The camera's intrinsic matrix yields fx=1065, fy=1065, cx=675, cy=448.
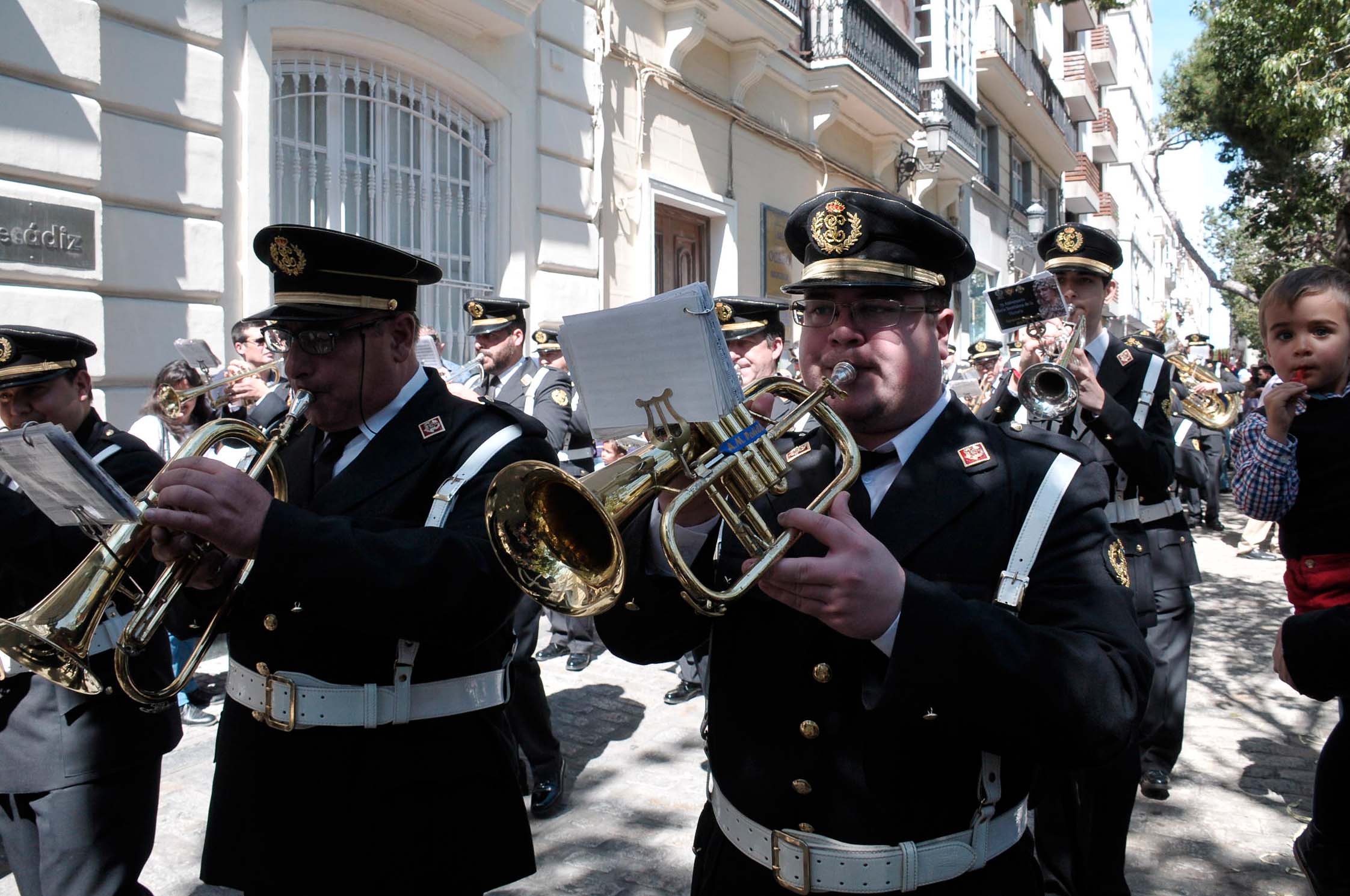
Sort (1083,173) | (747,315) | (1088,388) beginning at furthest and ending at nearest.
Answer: (1083,173) < (747,315) < (1088,388)

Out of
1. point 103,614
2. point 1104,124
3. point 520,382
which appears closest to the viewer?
point 103,614

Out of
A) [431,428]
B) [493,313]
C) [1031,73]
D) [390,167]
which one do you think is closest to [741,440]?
[431,428]

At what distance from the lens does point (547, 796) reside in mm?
4645

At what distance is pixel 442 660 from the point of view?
8.30 feet

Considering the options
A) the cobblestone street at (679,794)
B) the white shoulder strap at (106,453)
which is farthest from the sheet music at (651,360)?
the cobblestone street at (679,794)

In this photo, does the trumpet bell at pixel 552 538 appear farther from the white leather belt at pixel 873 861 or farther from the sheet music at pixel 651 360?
the white leather belt at pixel 873 861

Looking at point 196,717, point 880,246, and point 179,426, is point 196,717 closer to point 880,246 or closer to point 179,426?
point 179,426

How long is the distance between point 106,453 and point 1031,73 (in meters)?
27.2

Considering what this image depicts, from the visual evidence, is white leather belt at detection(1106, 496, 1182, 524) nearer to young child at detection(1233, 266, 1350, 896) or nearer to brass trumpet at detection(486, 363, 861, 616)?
young child at detection(1233, 266, 1350, 896)

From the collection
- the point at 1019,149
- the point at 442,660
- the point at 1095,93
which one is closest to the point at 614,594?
the point at 442,660

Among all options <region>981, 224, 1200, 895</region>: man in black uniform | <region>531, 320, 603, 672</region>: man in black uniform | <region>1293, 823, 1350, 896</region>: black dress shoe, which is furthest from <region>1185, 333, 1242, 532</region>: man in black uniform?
<region>1293, 823, 1350, 896</region>: black dress shoe

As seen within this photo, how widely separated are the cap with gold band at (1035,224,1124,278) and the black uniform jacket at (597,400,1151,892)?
98.2 inches

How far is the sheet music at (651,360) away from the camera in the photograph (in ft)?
5.49

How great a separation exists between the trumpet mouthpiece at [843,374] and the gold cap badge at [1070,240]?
2.77m
